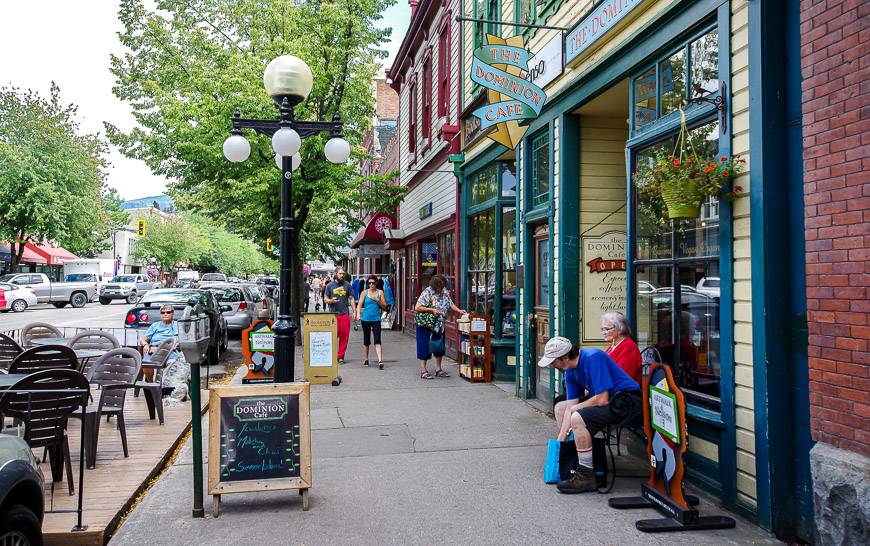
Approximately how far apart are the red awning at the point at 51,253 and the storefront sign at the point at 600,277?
4836 cm

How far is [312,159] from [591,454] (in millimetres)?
13423

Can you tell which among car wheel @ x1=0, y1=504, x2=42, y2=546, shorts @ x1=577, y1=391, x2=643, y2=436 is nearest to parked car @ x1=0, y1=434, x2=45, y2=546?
car wheel @ x1=0, y1=504, x2=42, y2=546

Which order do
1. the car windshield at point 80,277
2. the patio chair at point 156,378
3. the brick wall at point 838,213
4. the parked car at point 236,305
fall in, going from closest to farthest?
the brick wall at point 838,213
the patio chair at point 156,378
the parked car at point 236,305
the car windshield at point 80,277

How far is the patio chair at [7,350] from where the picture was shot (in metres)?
8.52

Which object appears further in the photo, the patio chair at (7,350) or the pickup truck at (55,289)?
the pickup truck at (55,289)

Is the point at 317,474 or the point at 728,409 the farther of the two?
the point at 317,474

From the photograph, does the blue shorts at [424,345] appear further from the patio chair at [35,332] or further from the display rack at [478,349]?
the patio chair at [35,332]

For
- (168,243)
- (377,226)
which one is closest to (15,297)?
(377,226)

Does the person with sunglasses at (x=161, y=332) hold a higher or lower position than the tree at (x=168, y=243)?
lower

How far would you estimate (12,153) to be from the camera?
34.5m

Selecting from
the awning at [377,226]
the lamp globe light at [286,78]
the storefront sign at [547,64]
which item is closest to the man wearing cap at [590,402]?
the lamp globe light at [286,78]

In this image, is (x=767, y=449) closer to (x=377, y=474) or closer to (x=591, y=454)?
(x=591, y=454)

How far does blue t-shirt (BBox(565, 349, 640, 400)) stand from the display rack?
5.06 metres

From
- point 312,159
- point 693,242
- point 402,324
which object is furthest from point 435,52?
point 693,242
